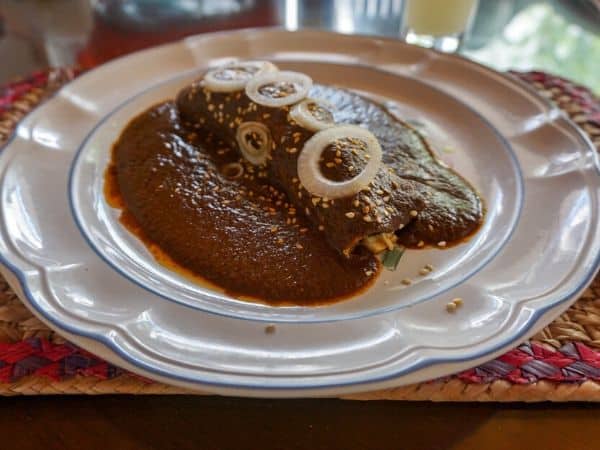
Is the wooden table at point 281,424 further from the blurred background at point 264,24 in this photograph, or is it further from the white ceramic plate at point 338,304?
the blurred background at point 264,24

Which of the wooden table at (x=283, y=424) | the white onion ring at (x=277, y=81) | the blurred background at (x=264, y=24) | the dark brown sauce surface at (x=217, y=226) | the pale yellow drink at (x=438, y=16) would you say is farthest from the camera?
the blurred background at (x=264, y=24)

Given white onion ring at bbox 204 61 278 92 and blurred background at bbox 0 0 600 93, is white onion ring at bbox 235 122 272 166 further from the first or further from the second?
blurred background at bbox 0 0 600 93

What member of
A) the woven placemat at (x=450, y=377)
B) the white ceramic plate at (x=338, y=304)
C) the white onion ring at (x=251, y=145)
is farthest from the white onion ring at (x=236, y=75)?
the woven placemat at (x=450, y=377)

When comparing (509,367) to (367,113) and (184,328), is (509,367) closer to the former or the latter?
(184,328)

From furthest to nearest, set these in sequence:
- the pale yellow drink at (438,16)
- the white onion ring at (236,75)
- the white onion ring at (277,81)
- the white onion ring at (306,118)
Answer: the pale yellow drink at (438,16)
the white onion ring at (236,75)
the white onion ring at (277,81)
the white onion ring at (306,118)

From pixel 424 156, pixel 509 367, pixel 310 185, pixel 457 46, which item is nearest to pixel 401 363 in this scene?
pixel 509 367

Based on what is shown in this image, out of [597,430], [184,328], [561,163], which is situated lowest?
[597,430]
